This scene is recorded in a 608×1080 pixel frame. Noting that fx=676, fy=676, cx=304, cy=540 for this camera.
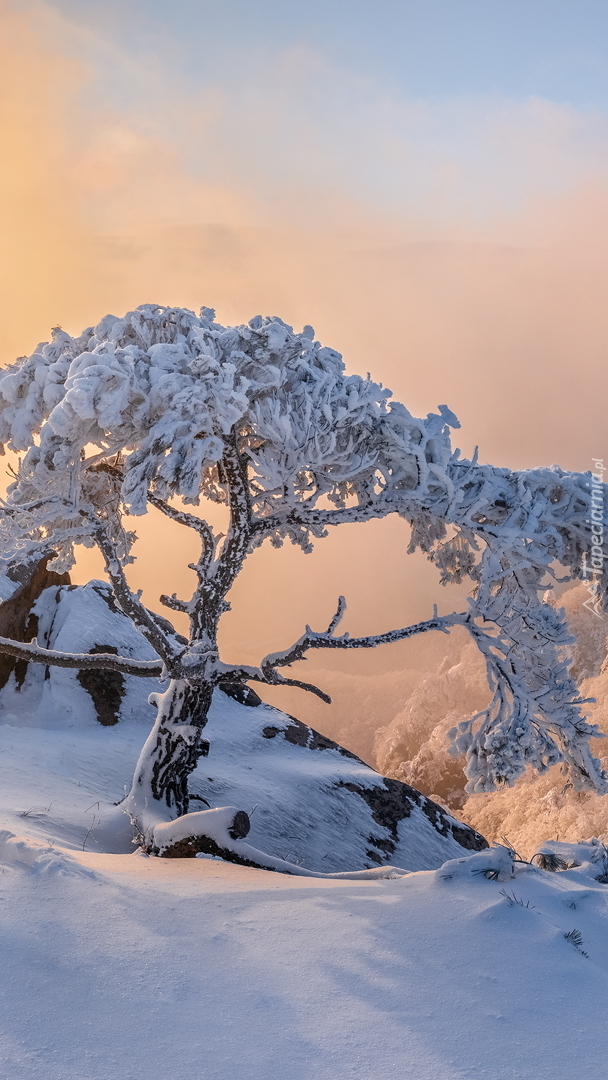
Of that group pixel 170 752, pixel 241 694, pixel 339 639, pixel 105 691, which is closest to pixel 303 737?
pixel 241 694

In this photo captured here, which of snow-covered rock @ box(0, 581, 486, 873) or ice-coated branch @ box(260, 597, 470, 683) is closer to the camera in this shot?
ice-coated branch @ box(260, 597, 470, 683)

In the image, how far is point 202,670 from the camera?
9.00 m

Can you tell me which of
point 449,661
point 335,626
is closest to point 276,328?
point 335,626

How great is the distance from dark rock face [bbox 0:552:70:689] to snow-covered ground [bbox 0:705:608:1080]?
1091 centimetres

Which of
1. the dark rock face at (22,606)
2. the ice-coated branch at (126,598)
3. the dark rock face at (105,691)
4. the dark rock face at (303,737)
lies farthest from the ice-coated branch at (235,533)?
the dark rock face at (303,737)

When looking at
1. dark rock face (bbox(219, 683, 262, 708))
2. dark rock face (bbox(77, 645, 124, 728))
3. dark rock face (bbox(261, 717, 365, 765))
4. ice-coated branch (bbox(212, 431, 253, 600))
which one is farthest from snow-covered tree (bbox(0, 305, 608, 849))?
dark rock face (bbox(219, 683, 262, 708))

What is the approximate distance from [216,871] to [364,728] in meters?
52.1

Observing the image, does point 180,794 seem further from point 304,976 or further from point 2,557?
point 304,976

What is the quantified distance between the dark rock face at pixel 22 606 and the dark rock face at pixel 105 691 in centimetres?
149

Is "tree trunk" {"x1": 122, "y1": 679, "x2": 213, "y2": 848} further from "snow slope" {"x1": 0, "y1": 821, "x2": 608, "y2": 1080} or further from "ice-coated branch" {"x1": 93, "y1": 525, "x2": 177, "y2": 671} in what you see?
"snow slope" {"x1": 0, "y1": 821, "x2": 608, "y2": 1080}

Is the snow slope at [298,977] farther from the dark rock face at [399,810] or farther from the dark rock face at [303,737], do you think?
the dark rock face at [303,737]

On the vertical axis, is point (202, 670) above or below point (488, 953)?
above

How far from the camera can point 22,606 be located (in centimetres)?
1778

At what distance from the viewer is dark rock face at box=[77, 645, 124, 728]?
16016mm
